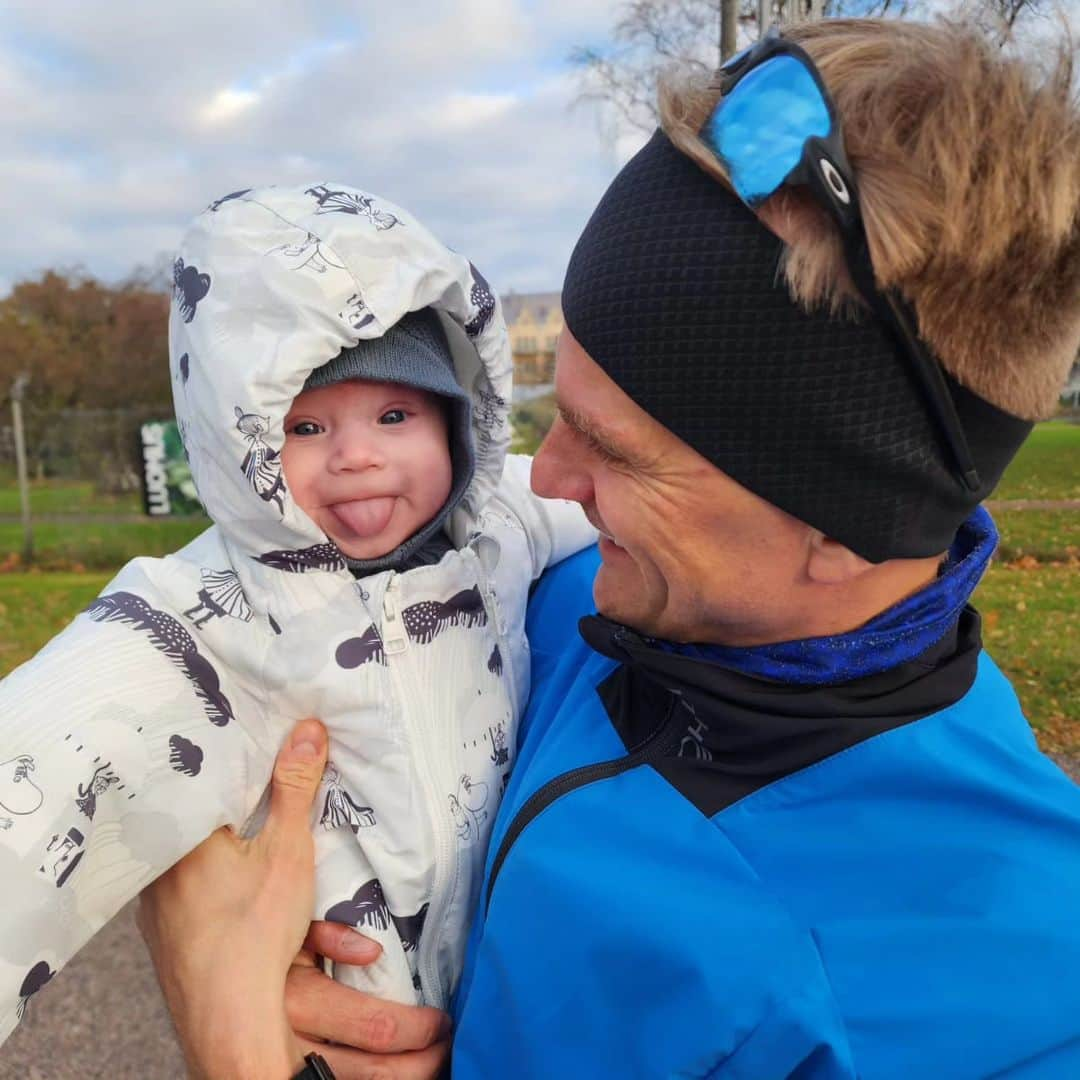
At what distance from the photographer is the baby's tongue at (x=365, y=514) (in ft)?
5.89

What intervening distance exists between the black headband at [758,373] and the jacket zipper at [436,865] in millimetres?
701

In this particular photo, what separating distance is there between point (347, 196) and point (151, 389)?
12.9 m

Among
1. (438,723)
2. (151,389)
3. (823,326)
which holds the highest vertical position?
(823,326)

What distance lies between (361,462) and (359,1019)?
3.14 ft

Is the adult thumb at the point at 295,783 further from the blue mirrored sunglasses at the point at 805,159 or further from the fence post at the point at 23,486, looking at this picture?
the fence post at the point at 23,486

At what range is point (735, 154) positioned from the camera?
3.84ft

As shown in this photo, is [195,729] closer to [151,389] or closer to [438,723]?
[438,723]

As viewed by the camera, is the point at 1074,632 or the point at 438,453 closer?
the point at 438,453

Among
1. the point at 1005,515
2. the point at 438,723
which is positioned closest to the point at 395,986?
the point at 438,723

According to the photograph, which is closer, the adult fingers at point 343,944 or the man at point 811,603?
the man at point 811,603

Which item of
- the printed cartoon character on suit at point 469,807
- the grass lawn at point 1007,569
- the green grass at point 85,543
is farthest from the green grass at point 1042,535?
the green grass at point 85,543

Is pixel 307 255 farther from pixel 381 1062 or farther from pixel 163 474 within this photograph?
pixel 163 474

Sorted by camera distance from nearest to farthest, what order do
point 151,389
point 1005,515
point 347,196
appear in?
1. point 347,196
2. point 1005,515
3. point 151,389

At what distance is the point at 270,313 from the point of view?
1.68 m
